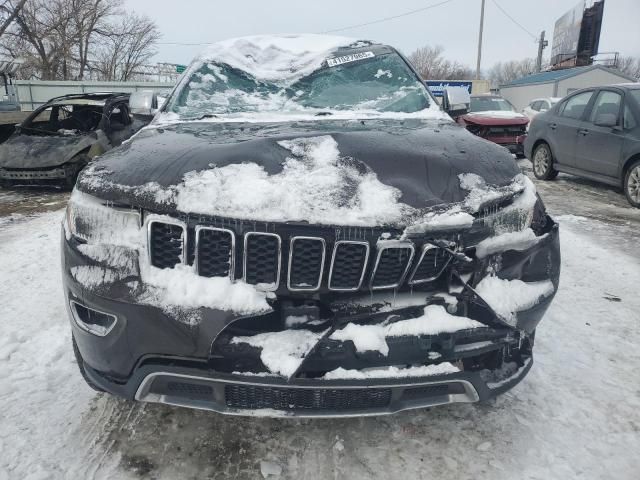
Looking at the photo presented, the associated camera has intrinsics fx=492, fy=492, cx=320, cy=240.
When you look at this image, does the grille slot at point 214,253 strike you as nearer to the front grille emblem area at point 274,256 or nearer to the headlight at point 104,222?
the front grille emblem area at point 274,256

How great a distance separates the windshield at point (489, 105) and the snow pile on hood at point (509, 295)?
11722mm

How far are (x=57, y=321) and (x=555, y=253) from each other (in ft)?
9.76

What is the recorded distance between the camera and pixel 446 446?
6.87 feet

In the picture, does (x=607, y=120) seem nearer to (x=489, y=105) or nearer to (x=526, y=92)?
(x=489, y=105)

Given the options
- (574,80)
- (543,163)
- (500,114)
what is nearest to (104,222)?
(543,163)

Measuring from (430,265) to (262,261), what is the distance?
2.07 ft

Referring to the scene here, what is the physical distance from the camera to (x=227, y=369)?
66.6 inches

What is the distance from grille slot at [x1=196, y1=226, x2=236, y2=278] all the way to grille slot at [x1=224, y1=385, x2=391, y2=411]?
409mm

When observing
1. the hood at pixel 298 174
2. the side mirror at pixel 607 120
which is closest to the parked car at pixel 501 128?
the side mirror at pixel 607 120

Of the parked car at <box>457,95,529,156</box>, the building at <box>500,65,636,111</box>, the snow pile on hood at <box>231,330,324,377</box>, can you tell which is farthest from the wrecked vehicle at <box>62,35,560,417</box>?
the building at <box>500,65,636,111</box>

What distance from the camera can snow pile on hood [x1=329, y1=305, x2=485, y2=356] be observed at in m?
1.72

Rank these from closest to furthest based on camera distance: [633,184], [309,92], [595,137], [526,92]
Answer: [309,92]
[633,184]
[595,137]
[526,92]

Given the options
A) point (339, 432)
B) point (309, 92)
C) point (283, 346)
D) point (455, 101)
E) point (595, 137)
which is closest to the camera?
point (283, 346)

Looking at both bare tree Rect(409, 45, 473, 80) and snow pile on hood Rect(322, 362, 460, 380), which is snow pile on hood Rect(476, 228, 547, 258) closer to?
snow pile on hood Rect(322, 362, 460, 380)
